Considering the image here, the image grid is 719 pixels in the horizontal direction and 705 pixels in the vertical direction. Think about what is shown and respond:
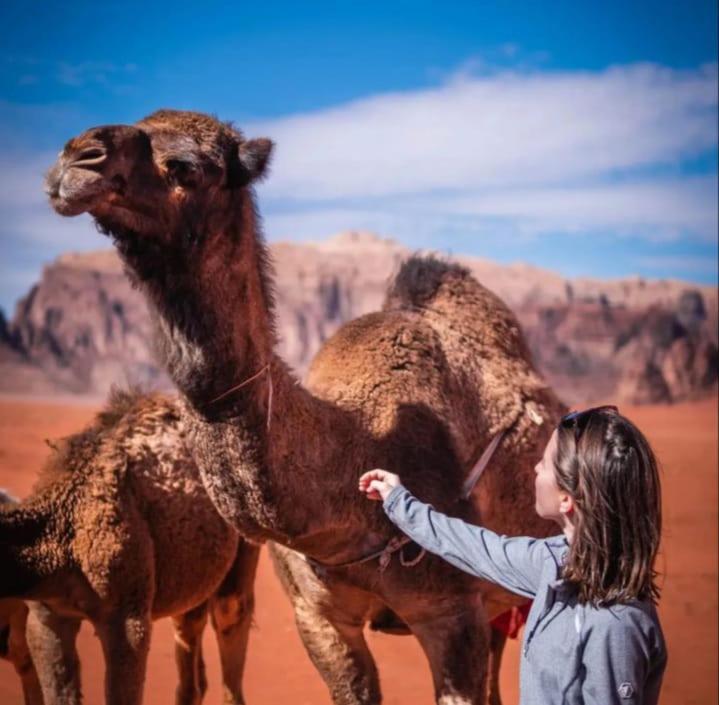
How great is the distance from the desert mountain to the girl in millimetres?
34057

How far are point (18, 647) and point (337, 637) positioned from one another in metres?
2.24

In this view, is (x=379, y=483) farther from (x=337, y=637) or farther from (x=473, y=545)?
(x=337, y=637)

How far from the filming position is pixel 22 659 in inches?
202

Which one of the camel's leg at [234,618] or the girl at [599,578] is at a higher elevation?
the girl at [599,578]

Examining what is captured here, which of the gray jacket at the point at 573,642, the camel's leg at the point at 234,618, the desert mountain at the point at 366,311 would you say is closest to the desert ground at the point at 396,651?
the camel's leg at the point at 234,618

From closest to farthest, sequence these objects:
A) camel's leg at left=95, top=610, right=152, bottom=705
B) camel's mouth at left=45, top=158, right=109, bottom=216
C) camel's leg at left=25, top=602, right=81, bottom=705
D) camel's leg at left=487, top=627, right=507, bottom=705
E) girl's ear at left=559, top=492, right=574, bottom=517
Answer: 1. girl's ear at left=559, top=492, right=574, bottom=517
2. camel's mouth at left=45, top=158, right=109, bottom=216
3. camel's leg at left=95, top=610, right=152, bottom=705
4. camel's leg at left=25, top=602, right=81, bottom=705
5. camel's leg at left=487, top=627, right=507, bottom=705

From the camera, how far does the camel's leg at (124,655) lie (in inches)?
170

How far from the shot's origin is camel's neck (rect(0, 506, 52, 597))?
4215 mm

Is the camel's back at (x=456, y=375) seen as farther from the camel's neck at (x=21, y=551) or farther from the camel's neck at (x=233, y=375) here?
the camel's neck at (x=21, y=551)

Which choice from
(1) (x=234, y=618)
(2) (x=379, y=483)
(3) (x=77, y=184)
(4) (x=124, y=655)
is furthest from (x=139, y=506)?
(3) (x=77, y=184)

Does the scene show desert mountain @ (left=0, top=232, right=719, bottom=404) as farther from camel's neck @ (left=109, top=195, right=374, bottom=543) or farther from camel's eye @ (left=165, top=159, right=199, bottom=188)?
camel's eye @ (left=165, top=159, right=199, bottom=188)

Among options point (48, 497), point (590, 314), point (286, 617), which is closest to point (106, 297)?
point (590, 314)

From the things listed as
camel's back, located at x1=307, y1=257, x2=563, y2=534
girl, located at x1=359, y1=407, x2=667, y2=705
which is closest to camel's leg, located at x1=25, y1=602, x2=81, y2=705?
camel's back, located at x1=307, y1=257, x2=563, y2=534

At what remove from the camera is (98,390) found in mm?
49562
